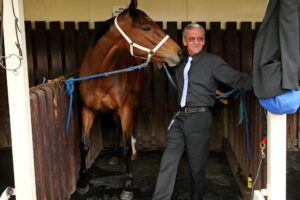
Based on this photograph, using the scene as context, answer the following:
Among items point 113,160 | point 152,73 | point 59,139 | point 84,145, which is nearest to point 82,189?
point 84,145

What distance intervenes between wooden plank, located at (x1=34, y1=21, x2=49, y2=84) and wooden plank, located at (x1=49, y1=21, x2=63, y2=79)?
0.07 meters

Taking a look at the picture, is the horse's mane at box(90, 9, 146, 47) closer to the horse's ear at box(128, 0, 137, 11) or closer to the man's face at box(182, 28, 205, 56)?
the horse's ear at box(128, 0, 137, 11)

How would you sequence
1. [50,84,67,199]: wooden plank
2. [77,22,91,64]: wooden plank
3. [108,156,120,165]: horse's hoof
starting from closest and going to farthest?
1. [50,84,67,199]: wooden plank
2. [108,156,120,165]: horse's hoof
3. [77,22,91,64]: wooden plank

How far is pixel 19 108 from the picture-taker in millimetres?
2434

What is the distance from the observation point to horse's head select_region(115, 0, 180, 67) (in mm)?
3430

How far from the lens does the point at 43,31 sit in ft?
17.2

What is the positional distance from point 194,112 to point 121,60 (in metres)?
1.20

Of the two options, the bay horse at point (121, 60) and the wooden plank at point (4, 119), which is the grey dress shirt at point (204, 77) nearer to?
the bay horse at point (121, 60)

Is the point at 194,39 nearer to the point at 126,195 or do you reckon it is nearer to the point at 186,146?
the point at 186,146

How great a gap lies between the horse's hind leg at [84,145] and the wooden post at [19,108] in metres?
1.40

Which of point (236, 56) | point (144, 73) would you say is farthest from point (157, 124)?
point (236, 56)

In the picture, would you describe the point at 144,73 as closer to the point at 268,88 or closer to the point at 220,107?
the point at 220,107

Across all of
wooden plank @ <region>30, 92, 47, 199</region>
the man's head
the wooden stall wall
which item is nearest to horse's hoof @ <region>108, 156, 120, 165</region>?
the wooden stall wall

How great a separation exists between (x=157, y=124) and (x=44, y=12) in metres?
2.12
